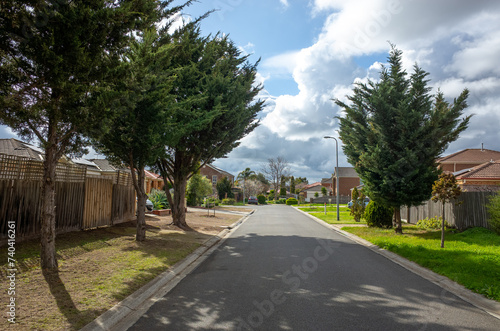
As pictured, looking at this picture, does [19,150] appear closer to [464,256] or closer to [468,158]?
Result: [464,256]

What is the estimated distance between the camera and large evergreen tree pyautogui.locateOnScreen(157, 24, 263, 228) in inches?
550

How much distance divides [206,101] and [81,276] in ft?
31.2

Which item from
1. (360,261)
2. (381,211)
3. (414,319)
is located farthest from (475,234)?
(414,319)

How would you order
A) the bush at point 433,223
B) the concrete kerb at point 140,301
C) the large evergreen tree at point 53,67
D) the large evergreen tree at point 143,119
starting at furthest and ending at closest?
the bush at point 433,223
the large evergreen tree at point 143,119
the large evergreen tree at point 53,67
the concrete kerb at point 140,301

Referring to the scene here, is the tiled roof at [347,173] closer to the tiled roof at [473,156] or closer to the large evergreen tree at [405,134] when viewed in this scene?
the tiled roof at [473,156]

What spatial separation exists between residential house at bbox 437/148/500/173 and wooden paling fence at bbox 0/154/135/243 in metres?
38.2

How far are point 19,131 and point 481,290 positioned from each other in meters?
9.25

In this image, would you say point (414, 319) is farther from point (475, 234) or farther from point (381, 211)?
point (381, 211)

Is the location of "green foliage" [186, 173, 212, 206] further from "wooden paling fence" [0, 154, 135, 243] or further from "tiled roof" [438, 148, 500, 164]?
"tiled roof" [438, 148, 500, 164]

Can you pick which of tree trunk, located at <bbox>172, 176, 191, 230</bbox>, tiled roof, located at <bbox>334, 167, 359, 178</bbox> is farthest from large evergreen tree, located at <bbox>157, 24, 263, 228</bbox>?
tiled roof, located at <bbox>334, 167, 359, 178</bbox>

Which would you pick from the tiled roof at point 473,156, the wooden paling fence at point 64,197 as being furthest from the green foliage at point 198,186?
the tiled roof at point 473,156

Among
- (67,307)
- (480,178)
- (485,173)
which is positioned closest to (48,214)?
(67,307)

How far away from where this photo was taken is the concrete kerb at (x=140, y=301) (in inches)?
172

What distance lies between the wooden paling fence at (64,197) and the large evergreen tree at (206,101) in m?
2.66
